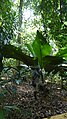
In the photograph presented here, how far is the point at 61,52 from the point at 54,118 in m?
1.19

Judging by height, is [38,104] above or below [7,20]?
below

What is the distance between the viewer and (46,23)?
7797 millimetres

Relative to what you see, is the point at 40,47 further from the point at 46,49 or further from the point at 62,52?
the point at 62,52

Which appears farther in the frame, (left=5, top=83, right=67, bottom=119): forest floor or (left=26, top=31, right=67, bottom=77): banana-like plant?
(left=26, top=31, right=67, bottom=77): banana-like plant

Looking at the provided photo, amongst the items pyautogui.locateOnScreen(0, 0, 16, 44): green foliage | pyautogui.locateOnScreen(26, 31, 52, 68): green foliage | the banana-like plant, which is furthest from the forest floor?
pyautogui.locateOnScreen(0, 0, 16, 44): green foliage

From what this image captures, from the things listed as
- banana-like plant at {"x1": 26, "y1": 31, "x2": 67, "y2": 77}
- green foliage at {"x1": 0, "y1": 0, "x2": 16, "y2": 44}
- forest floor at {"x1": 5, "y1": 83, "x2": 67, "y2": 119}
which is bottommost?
forest floor at {"x1": 5, "y1": 83, "x2": 67, "y2": 119}

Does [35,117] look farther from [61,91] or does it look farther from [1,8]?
[1,8]

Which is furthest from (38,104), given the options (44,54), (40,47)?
(40,47)

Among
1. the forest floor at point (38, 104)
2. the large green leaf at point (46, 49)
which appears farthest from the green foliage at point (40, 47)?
the forest floor at point (38, 104)

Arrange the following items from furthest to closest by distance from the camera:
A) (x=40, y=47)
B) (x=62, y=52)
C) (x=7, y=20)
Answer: (x=7, y=20) < (x=62, y=52) < (x=40, y=47)

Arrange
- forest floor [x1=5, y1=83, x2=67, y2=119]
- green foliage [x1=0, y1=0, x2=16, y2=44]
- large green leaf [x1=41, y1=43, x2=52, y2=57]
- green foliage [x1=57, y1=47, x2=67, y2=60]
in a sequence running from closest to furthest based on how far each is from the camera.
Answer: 1. forest floor [x1=5, y1=83, x2=67, y2=119]
2. large green leaf [x1=41, y1=43, x2=52, y2=57]
3. green foliage [x1=57, y1=47, x2=67, y2=60]
4. green foliage [x1=0, y1=0, x2=16, y2=44]

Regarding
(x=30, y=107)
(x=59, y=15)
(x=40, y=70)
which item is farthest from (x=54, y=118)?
(x=59, y=15)

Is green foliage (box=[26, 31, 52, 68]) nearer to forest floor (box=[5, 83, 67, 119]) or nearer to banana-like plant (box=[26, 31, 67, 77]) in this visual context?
banana-like plant (box=[26, 31, 67, 77])

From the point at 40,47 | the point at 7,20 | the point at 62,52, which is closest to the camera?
the point at 40,47
